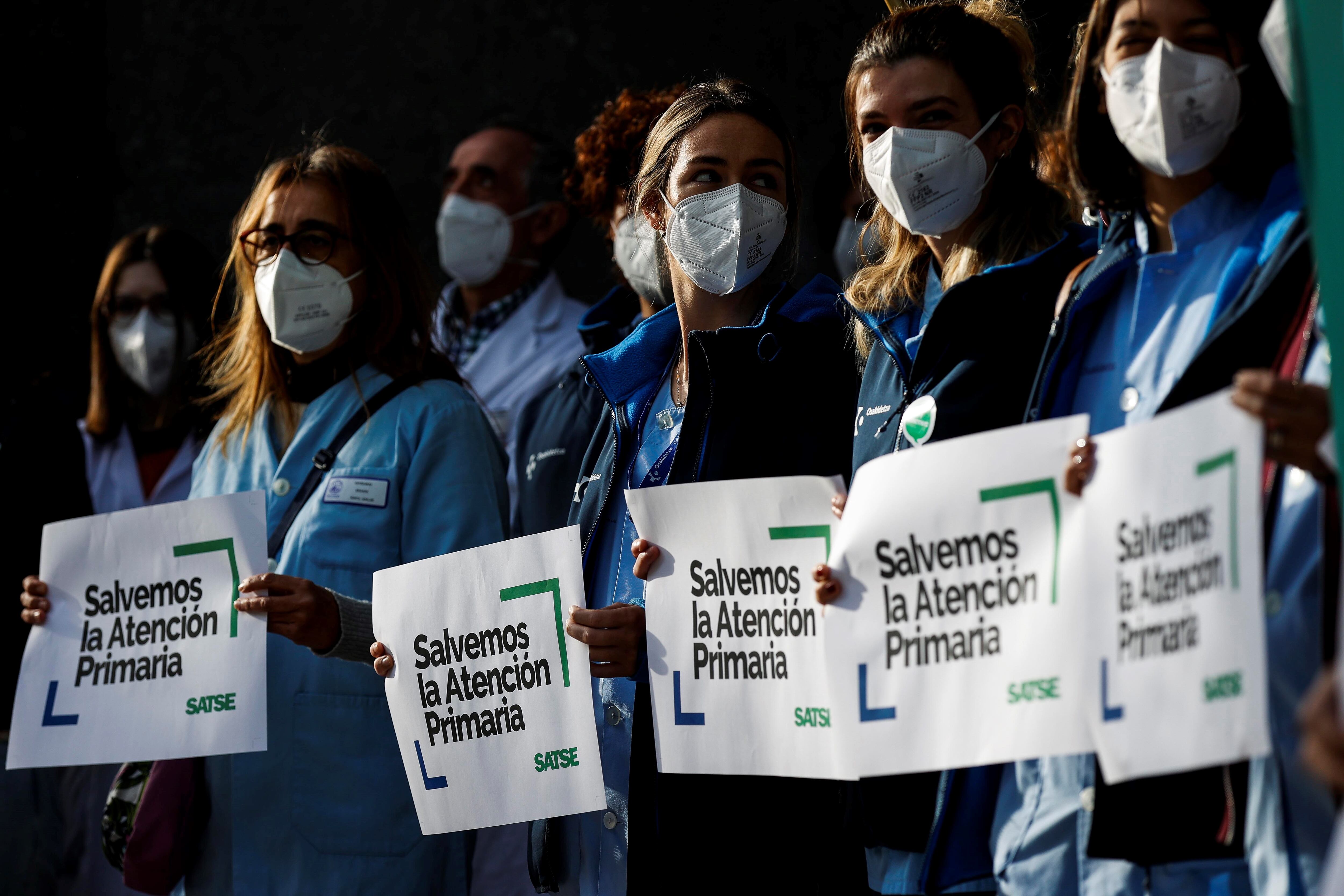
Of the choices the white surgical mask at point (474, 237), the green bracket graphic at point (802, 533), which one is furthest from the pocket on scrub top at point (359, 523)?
the white surgical mask at point (474, 237)

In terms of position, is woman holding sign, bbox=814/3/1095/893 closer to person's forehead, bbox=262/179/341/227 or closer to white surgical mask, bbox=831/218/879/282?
white surgical mask, bbox=831/218/879/282

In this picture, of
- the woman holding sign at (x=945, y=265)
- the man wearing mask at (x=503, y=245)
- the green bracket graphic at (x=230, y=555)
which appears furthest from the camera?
the man wearing mask at (x=503, y=245)

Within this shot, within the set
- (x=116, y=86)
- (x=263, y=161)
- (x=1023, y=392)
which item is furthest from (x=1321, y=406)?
(x=116, y=86)

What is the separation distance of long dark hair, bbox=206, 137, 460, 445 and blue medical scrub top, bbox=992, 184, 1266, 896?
2044mm

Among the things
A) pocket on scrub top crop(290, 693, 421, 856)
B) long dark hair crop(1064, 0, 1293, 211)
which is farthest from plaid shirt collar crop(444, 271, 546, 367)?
long dark hair crop(1064, 0, 1293, 211)

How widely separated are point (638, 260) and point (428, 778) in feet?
6.51

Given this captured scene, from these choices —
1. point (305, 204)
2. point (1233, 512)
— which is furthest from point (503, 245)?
point (1233, 512)

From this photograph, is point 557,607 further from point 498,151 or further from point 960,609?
point 498,151

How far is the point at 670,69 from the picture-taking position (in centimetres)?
570

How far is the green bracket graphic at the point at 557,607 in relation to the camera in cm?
300

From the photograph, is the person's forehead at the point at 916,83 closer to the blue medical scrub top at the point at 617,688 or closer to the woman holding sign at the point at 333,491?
the blue medical scrub top at the point at 617,688

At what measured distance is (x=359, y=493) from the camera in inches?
145

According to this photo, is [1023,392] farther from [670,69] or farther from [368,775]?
[670,69]

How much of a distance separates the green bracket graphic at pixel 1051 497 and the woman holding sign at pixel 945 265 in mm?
334
